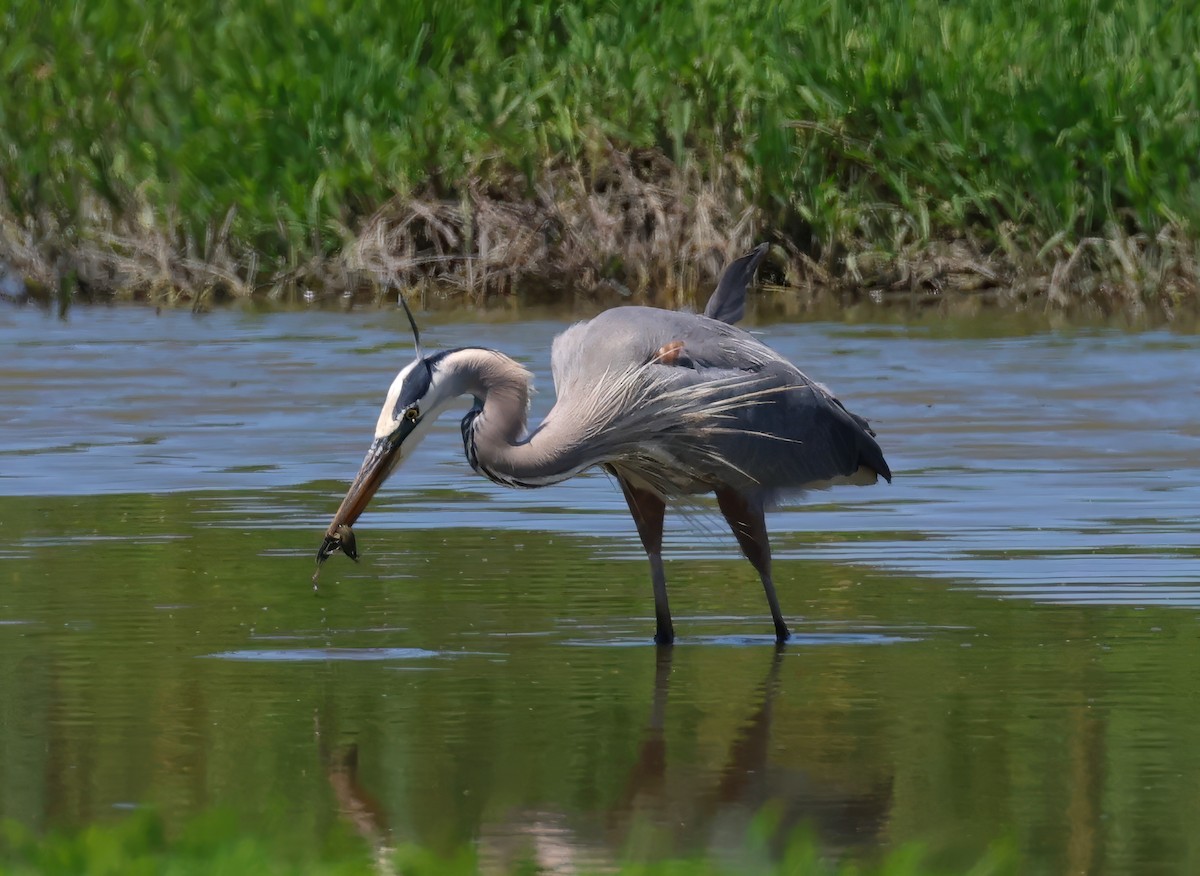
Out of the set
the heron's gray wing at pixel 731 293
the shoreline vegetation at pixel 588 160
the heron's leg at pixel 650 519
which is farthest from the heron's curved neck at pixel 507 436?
the shoreline vegetation at pixel 588 160

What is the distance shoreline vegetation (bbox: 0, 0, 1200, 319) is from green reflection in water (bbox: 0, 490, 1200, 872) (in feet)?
29.6

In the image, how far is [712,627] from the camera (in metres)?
7.59

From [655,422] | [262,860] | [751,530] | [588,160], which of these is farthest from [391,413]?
[588,160]

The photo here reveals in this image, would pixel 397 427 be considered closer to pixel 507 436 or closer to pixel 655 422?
pixel 507 436

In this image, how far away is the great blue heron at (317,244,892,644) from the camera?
23.2 feet

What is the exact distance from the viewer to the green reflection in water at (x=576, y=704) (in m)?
5.07

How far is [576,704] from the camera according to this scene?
6242 millimetres

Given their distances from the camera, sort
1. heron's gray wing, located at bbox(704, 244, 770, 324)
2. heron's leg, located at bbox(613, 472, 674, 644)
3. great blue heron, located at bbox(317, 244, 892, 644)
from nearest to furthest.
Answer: great blue heron, located at bbox(317, 244, 892, 644) → heron's leg, located at bbox(613, 472, 674, 644) → heron's gray wing, located at bbox(704, 244, 770, 324)

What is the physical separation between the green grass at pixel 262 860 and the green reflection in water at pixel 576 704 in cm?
19

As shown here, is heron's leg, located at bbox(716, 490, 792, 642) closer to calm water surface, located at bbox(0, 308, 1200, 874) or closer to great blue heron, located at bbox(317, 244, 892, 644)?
great blue heron, located at bbox(317, 244, 892, 644)

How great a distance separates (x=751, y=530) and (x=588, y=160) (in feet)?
36.0

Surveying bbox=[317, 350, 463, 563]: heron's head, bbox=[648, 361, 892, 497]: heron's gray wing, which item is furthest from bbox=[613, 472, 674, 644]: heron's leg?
bbox=[317, 350, 463, 563]: heron's head

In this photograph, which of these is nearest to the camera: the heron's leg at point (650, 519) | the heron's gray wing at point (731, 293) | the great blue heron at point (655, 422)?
the great blue heron at point (655, 422)

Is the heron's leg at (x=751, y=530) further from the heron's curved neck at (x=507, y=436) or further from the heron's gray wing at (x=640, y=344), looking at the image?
the heron's curved neck at (x=507, y=436)
